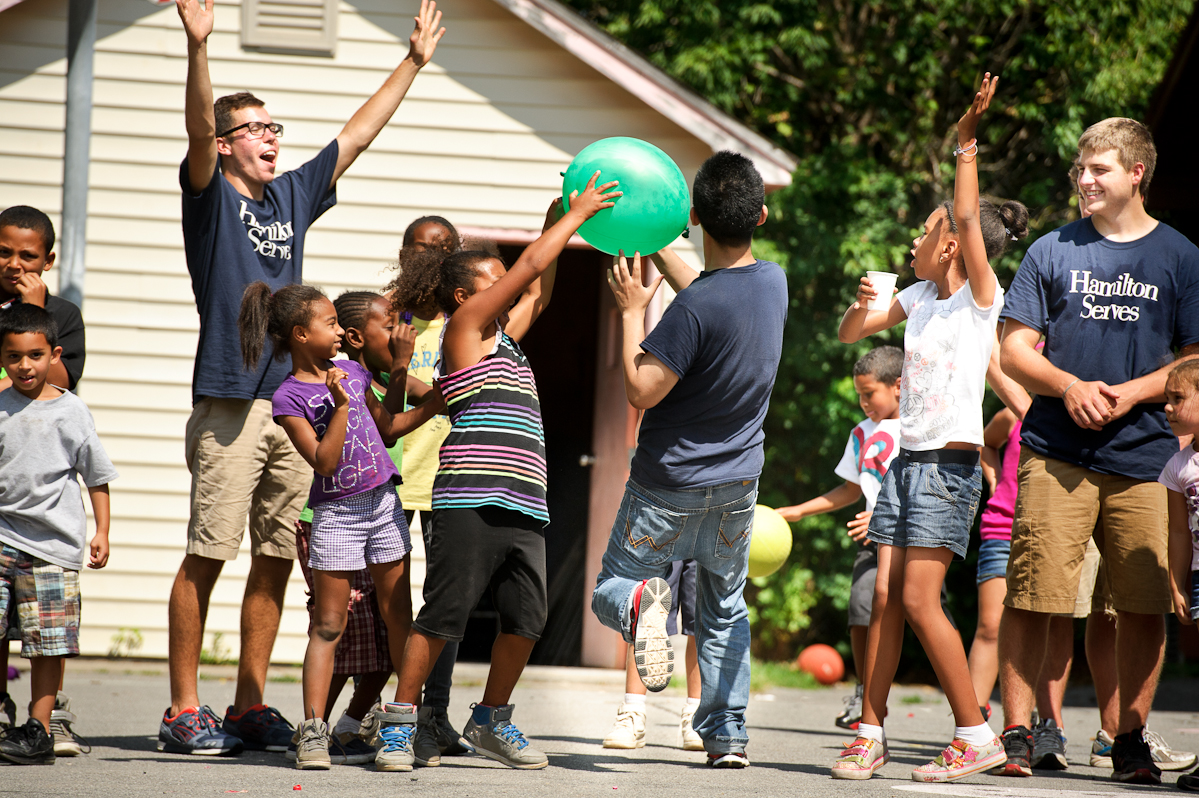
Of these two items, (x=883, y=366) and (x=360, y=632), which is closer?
(x=360, y=632)

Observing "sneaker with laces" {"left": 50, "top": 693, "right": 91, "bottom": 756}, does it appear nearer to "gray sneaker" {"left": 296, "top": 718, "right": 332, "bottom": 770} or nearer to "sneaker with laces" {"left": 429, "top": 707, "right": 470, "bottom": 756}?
"gray sneaker" {"left": 296, "top": 718, "right": 332, "bottom": 770}

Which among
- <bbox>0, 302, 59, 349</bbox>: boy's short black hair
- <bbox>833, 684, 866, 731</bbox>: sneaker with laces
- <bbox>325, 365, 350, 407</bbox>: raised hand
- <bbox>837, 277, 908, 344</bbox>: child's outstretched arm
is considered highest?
<bbox>837, 277, 908, 344</bbox>: child's outstretched arm

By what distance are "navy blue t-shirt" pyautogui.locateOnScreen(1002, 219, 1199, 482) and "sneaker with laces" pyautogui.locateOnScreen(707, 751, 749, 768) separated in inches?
58.7

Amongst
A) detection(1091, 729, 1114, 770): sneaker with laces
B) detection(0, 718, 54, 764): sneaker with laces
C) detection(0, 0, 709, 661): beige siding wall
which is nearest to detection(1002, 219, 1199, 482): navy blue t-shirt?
detection(1091, 729, 1114, 770): sneaker with laces

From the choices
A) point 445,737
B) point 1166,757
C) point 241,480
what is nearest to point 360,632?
point 445,737

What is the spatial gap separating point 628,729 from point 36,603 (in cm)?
218

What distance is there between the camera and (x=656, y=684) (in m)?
3.35

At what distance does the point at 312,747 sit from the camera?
3643 mm

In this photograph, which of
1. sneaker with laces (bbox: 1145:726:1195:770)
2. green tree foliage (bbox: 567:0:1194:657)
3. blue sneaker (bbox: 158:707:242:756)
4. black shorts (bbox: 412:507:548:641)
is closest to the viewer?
black shorts (bbox: 412:507:548:641)

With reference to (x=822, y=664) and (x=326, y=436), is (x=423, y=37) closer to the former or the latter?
(x=326, y=436)

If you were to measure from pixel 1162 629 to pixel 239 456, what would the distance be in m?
3.33

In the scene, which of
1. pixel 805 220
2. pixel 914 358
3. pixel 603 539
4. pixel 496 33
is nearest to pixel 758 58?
pixel 805 220

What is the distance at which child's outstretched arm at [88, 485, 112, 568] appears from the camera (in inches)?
151

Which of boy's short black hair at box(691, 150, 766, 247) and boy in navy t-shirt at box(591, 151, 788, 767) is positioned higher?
boy's short black hair at box(691, 150, 766, 247)
